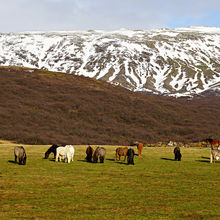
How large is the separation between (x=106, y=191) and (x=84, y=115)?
274 feet

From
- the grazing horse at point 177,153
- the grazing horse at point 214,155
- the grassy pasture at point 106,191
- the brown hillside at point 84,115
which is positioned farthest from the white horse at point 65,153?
the brown hillside at point 84,115

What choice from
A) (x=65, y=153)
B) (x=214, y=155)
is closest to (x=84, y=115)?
(x=214, y=155)

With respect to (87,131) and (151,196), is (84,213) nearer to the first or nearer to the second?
(151,196)

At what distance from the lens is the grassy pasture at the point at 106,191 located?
15.2m

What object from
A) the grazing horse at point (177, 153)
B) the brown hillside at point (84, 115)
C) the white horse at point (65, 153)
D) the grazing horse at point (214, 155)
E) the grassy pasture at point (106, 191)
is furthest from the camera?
the brown hillside at point (84, 115)

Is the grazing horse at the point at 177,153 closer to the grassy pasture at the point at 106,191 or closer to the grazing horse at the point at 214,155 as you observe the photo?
the grazing horse at the point at 214,155

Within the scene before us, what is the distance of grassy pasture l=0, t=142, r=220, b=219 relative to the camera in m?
15.2

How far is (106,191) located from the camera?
19953 millimetres

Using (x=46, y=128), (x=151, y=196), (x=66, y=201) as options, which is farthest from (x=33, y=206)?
(x=46, y=128)

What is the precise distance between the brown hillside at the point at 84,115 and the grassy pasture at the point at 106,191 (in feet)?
143

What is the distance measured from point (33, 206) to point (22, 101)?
88.8 meters

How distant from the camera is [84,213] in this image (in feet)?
49.2

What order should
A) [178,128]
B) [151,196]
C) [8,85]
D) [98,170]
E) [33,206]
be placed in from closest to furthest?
[33,206]
[151,196]
[98,170]
[178,128]
[8,85]

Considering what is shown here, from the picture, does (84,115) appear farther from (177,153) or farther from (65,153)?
(65,153)
